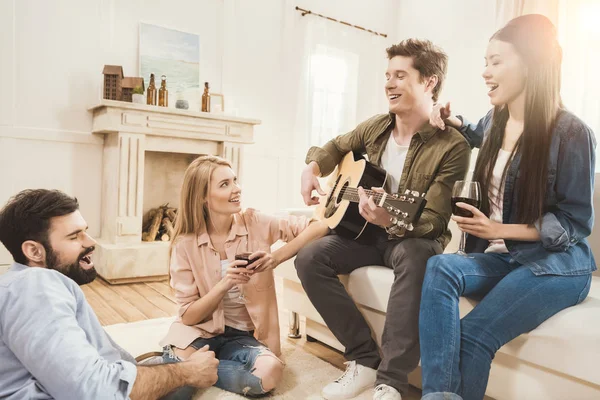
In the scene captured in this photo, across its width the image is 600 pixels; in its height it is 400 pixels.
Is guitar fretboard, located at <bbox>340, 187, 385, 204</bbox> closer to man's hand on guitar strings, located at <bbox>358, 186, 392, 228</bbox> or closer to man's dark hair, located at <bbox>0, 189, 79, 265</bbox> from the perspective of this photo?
man's hand on guitar strings, located at <bbox>358, 186, 392, 228</bbox>

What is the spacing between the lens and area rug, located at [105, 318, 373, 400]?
1742 mm

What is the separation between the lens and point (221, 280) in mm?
1758

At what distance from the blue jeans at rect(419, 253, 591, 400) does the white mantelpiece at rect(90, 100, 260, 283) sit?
260 centimetres

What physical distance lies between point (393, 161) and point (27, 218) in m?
1.45

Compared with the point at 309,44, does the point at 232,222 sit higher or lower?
lower

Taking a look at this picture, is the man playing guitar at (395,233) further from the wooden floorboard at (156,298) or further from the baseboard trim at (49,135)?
the baseboard trim at (49,135)

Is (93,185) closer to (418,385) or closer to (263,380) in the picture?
(263,380)

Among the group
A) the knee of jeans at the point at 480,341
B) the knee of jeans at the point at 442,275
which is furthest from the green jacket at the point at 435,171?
the knee of jeans at the point at 480,341

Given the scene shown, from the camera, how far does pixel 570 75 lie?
3.95 meters

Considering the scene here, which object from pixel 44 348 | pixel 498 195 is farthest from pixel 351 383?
pixel 44 348

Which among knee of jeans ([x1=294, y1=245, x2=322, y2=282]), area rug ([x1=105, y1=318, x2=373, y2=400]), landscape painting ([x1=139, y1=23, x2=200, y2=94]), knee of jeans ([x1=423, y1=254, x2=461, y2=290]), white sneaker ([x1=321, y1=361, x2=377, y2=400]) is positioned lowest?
area rug ([x1=105, y1=318, x2=373, y2=400])

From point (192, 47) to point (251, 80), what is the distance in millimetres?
692

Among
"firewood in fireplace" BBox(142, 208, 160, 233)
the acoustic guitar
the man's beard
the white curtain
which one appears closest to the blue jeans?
the acoustic guitar

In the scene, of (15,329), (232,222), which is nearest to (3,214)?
(15,329)
